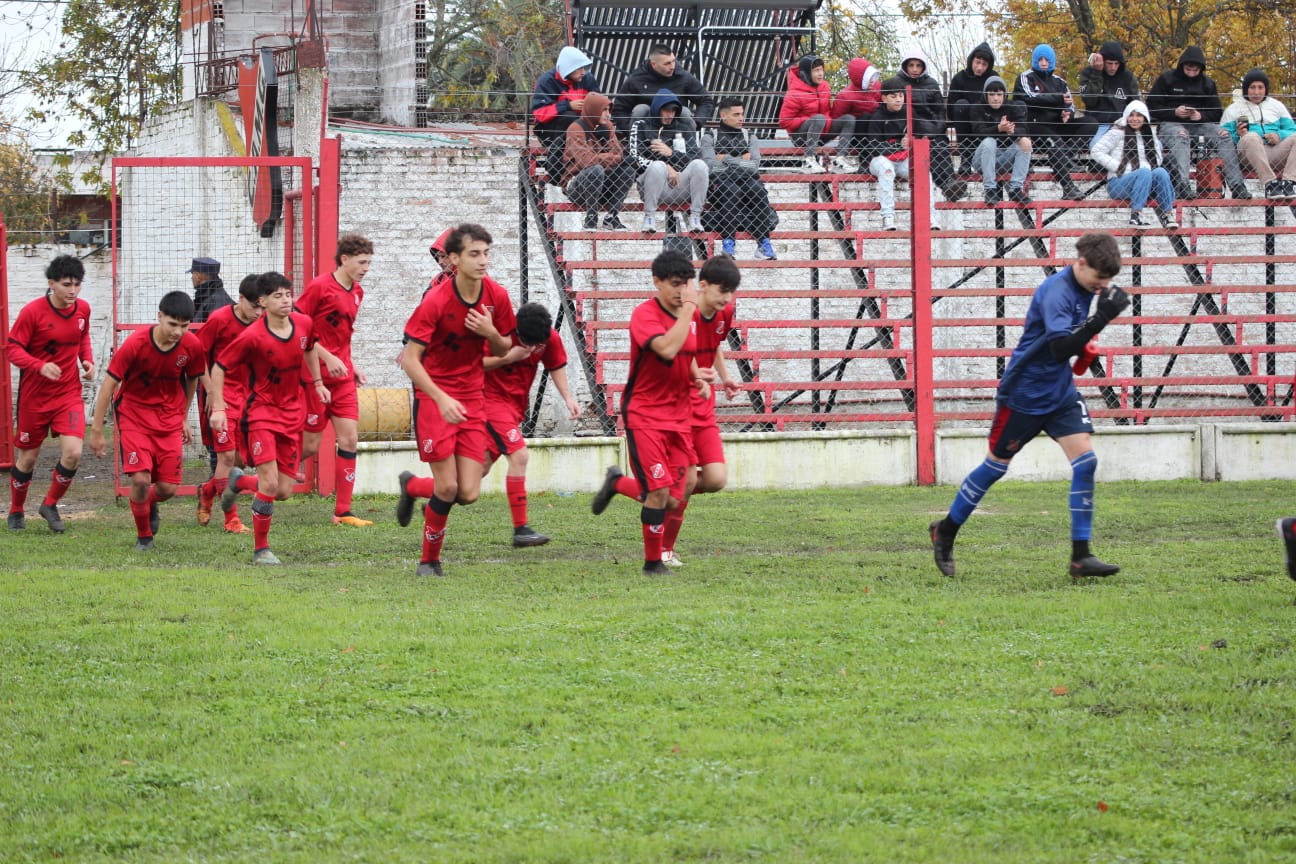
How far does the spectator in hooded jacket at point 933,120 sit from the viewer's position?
16.1 metres

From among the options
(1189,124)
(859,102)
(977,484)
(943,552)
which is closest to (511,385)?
(943,552)

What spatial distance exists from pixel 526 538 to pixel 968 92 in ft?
27.9

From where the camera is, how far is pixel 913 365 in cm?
1434

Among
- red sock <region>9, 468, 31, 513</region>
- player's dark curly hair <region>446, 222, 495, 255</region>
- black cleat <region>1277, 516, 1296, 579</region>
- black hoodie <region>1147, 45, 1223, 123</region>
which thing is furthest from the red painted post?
red sock <region>9, 468, 31, 513</region>

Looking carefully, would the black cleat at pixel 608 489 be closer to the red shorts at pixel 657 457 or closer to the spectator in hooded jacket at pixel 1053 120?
the red shorts at pixel 657 457

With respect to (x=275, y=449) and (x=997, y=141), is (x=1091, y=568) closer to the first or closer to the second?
(x=275, y=449)

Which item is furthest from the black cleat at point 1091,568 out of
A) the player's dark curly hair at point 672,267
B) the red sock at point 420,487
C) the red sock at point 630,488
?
the red sock at point 420,487

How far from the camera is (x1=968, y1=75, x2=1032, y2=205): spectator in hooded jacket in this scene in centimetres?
1619

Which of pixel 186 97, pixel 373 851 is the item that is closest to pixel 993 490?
pixel 373 851

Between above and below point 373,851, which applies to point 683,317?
above

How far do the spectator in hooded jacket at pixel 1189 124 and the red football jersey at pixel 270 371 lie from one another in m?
9.96

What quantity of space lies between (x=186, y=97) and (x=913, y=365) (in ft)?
48.3

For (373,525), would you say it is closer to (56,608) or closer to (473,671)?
(56,608)

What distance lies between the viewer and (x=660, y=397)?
892 cm
